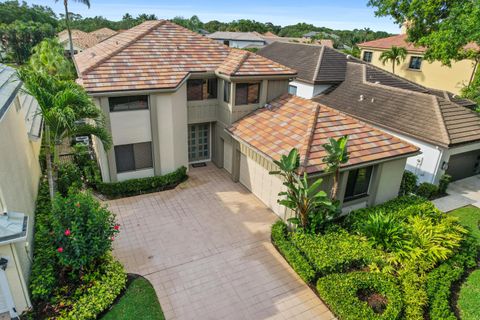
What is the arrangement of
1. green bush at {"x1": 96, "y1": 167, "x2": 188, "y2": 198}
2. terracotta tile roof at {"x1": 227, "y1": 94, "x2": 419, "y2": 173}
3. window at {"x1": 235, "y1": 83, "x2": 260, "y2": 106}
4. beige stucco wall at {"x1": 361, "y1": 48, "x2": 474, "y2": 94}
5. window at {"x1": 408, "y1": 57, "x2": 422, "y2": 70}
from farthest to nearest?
window at {"x1": 408, "y1": 57, "x2": 422, "y2": 70} < beige stucco wall at {"x1": 361, "y1": 48, "x2": 474, "y2": 94} < window at {"x1": 235, "y1": 83, "x2": 260, "y2": 106} < green bush at {"x1": 96, "y1": 167, "x2": 188, "y2": 198} < terracotta tile roof at {"x1": 227, "y1": 94, "x2": 419, "y2": 173}

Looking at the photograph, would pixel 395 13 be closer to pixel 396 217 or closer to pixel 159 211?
pixel 396 217

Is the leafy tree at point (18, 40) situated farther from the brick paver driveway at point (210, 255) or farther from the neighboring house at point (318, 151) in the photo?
the neighboring house at point (318, 151)

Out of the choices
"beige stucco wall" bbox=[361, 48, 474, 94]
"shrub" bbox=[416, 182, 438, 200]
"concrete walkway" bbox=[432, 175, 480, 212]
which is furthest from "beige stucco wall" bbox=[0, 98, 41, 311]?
"beige stucco wall" bbox=[361, 48, 474, 94]

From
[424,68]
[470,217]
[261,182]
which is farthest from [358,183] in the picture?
[424,68]

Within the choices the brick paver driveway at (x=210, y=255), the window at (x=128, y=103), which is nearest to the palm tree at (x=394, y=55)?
the brick paver driveway at (x=210, y=255)

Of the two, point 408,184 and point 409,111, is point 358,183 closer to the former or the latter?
point 408,184

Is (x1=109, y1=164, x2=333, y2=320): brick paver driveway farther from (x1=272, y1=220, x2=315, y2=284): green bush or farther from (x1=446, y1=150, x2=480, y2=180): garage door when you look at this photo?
(x1=446, y1=150, x2=480, y2=180): garage door
